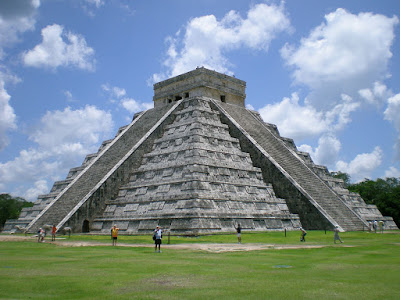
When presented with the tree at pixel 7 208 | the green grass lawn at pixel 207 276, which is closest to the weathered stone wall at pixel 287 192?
the green grass lawn at pixel 207 276

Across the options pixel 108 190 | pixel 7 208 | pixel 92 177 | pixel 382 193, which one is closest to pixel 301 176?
pixel 108 190

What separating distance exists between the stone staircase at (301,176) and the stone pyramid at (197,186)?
0.26 feet

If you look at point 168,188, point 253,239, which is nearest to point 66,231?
point 168,188

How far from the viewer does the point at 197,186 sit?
19.4 meters

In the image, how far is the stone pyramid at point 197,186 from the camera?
1939 cm

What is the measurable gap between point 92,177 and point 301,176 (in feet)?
41.7

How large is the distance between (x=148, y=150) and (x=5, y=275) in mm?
18524

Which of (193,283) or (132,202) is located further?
(132,202)

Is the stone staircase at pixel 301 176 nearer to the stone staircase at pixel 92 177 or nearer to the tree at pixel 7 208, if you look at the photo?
the stone staircase at pixel 92 177

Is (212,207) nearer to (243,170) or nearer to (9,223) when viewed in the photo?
(243,170)

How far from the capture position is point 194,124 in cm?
2519

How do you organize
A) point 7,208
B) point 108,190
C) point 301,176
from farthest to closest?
point 7,208 < point 301,176 < point 108,190

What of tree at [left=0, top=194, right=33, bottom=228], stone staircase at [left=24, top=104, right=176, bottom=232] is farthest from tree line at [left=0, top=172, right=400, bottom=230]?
stone staircase at [left=24, top=104, right=176, bottom=232]

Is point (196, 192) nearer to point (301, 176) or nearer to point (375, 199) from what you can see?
point (301, 176)
